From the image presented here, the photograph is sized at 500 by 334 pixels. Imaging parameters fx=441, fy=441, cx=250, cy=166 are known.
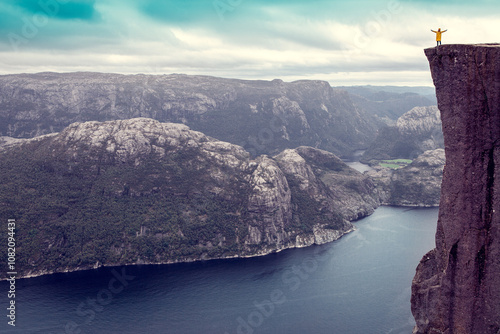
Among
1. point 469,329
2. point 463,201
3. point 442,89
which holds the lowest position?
point 469,329

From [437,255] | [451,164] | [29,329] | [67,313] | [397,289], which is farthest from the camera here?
[397,289]

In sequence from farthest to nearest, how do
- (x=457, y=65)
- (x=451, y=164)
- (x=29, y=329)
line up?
1. (x=29, y=329)
2. (x=451, y=164)
3. (x=457, y=65)

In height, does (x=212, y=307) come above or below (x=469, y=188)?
below

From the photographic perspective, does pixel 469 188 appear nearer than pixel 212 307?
Yes

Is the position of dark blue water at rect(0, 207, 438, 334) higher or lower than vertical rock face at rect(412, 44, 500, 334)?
lower

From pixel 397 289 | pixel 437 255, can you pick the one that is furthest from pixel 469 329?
pixel 397 289

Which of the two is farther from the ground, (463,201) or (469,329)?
(463,201)

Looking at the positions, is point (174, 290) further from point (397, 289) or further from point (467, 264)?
point (467, 264)

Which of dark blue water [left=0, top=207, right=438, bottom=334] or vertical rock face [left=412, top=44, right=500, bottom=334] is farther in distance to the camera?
dark blue water [left=0, top=207, right=438, bottom=334]
